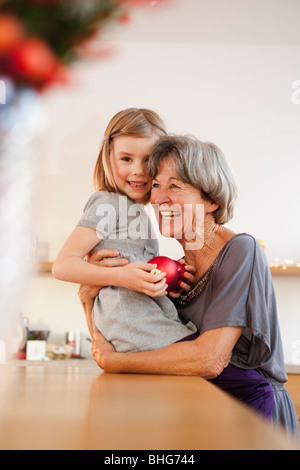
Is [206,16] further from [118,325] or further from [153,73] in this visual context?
[118,325]

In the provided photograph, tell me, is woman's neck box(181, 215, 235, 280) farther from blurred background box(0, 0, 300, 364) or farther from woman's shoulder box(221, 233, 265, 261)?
blurred background box(0, 0, 300, 364)

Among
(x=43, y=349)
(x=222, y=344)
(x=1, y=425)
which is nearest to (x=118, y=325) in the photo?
(x=222, y=344)

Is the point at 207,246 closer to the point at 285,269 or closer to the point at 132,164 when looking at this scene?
the point at 132,164

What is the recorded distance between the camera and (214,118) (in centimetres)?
360

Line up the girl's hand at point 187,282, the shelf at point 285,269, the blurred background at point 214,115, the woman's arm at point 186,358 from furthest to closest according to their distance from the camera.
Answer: the blurred background at point 214,115 → the shelf at point 285,269 → the girl's hand at point 187,282 → the woman's arm at point 186,358

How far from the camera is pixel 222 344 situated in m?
1.06

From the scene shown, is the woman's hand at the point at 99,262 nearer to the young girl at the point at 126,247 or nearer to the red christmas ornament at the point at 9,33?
the young girl at the point at 126,247

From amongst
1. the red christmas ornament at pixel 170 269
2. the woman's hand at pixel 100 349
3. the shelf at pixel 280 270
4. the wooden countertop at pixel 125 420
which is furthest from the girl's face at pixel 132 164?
the shelf at pixel 280 270

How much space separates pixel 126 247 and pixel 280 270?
2.12 m

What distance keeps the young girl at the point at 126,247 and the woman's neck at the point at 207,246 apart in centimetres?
10

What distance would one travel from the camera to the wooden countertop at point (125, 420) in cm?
30

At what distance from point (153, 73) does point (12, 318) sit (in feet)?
11.8

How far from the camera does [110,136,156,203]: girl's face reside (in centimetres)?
137
